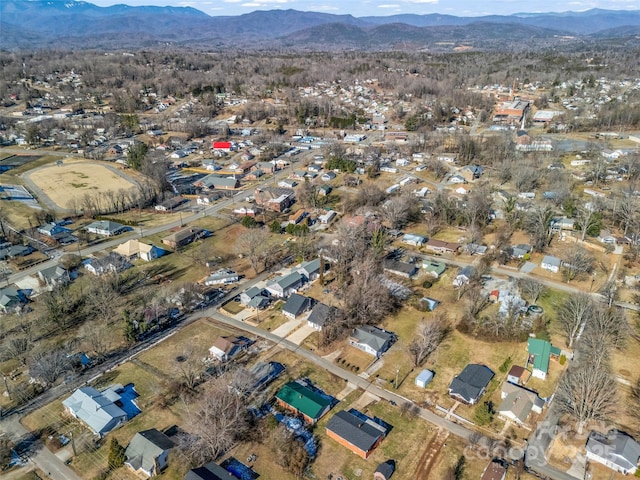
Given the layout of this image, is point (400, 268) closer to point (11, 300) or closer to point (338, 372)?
point (338, 372)

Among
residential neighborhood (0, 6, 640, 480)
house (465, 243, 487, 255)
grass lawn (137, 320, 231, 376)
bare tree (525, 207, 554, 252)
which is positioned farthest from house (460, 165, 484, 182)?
grass lawn (137, 320, 231, 376)

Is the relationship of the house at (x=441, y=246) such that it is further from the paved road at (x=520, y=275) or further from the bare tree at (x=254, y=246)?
the bare tree at (x=254, y=246)

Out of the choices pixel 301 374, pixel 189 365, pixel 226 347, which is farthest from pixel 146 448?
pixel 301 374

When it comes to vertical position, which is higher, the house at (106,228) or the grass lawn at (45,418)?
the house at (106,228)

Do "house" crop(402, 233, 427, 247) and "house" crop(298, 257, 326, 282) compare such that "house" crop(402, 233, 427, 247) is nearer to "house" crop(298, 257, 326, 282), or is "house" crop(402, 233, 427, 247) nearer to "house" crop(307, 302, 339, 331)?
"house" crop(298, 257, 326, 282)

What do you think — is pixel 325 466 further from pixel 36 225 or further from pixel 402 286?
pixel 36 225

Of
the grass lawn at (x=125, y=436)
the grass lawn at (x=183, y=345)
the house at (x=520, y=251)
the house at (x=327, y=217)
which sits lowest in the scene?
the grass lawn at (x=125, y=436)

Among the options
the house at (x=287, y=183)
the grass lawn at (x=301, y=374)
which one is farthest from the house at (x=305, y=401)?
the house at (x=287, y=183)
